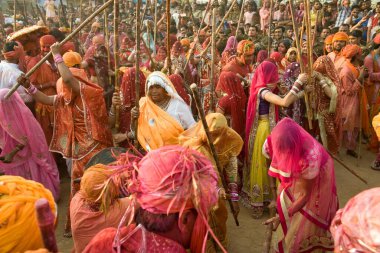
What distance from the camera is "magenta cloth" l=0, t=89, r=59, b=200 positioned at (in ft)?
13.4

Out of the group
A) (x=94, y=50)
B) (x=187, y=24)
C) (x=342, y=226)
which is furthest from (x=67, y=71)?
(x=187, y=24)

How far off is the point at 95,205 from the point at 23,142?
209 centimetres

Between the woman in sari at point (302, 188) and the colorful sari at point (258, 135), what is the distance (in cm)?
130

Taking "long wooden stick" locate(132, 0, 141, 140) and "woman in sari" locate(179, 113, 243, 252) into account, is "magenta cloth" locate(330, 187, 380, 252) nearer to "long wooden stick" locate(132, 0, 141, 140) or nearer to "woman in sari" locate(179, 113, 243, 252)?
"woman in sari" locate(179, 113, 243, 252)

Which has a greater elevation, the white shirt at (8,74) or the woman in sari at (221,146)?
the white shirt at (8,74)

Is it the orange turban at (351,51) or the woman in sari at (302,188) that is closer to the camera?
the woman in sari at (302,188)

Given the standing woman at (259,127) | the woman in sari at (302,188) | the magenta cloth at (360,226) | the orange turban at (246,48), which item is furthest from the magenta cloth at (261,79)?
the magenta cloth at (360,226)

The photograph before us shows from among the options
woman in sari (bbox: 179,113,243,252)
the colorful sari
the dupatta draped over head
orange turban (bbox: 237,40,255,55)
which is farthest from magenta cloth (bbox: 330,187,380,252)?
orange turban (bbox: 237,40,255,55)

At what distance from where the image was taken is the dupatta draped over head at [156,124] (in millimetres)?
3723

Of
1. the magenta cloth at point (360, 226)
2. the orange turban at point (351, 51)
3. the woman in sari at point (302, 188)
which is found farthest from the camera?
Answer: the orange turban at point (351, 51)

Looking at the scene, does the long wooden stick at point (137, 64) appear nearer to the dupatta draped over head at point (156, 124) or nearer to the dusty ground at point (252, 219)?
the dupatta draped over head at point (156, 124)

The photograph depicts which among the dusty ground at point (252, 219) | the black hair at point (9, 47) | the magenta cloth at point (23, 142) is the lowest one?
the dusty ground at point (252, 219)

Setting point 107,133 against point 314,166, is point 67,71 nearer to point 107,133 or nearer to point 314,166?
point 107,133

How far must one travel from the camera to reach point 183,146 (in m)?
2.34
